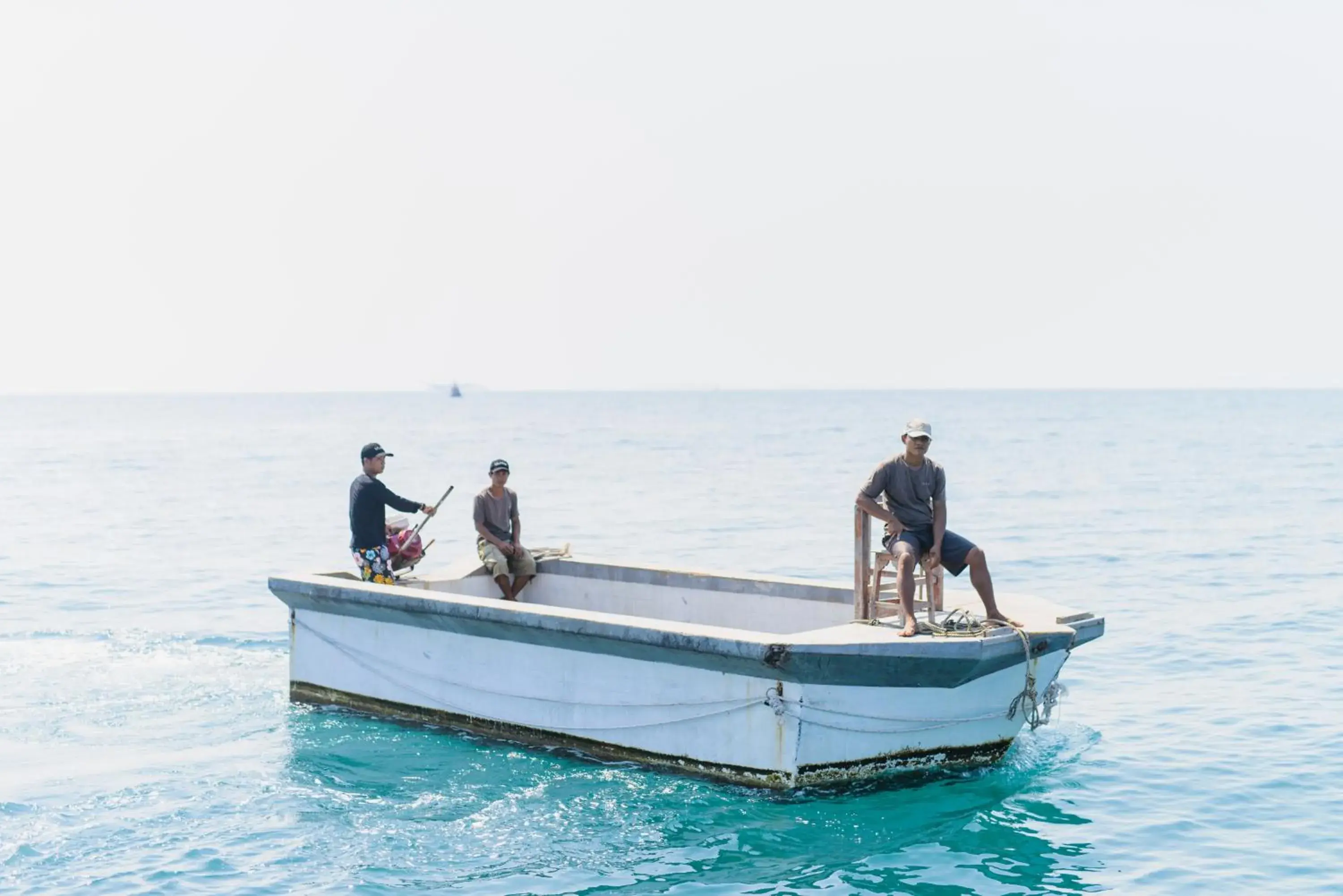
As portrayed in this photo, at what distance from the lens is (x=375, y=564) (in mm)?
12875

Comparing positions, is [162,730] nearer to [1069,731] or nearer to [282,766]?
[282,766]

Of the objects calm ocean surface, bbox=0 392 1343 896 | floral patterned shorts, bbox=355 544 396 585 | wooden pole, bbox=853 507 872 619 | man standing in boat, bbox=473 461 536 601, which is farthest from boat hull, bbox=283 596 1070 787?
man standing in boat, bbox=473 461 536 601

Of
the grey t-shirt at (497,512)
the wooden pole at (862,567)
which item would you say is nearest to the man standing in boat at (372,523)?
the grey t-shirt at (497,512)

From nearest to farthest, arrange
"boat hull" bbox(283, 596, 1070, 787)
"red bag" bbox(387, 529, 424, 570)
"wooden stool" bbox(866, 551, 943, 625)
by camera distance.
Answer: "boat hull" bbox(283, 596, 1070, 787) → "wooden stool" bbox(866, 551, 943, 625) → "red bag" bbox(387, 529, 424, 570)

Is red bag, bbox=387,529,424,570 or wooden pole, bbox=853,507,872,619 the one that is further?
red bag, bbox=387,529,424,570

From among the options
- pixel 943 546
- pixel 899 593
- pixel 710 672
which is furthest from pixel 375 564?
pixel 943 546

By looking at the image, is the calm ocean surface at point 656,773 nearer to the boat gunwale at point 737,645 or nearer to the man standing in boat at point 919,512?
the boat gunwale at point 737,645

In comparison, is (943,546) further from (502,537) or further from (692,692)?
(502,537)

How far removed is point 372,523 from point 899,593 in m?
5.14

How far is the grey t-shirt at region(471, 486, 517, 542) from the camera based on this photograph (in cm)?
1312

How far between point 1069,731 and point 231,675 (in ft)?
27.7

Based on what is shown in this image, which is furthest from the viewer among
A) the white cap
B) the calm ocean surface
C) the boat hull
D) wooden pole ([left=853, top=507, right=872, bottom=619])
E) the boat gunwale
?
wooden pole ([left=853, top=507, right=872, bottom=619])

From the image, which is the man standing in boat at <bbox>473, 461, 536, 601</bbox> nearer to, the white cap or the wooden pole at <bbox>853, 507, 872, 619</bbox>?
the wooden pole at <bbox>853, 507, 872, 619</bbox>

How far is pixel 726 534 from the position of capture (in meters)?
31.6
